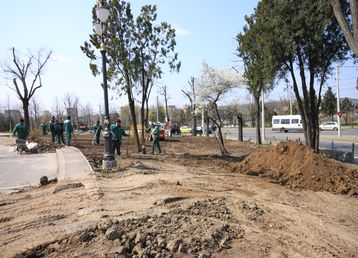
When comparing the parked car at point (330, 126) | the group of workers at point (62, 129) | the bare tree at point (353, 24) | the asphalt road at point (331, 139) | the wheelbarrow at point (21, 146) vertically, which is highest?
the bare tree at point (353, 24)

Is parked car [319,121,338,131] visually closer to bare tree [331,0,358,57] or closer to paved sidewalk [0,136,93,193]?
bare tree [331,0,358,57]

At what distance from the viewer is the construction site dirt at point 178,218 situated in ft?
15.6

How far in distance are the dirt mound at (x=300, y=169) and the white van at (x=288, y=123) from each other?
46980 mm

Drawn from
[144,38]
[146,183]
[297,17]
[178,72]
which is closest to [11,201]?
[146,183]

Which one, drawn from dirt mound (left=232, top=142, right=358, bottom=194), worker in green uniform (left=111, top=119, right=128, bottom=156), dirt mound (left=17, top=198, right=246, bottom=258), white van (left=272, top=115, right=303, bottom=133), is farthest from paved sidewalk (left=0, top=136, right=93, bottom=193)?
white van (left=272, top=115, right=303, bottom=133)

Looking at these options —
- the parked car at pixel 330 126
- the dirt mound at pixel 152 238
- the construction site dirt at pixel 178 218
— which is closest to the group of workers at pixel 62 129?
the construction site dirt at pixel 178 218

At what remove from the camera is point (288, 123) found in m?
60.0

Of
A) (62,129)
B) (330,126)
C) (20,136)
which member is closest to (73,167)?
(20,136)

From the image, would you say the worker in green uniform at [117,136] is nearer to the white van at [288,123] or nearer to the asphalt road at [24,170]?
the asphalt road at [24,170]

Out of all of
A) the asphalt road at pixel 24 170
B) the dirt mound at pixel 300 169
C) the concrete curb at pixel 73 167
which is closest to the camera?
the concrete curb at pixel 73 167

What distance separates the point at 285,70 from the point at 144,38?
8.86 meters

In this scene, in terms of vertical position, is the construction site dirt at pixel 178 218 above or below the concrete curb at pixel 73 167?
below

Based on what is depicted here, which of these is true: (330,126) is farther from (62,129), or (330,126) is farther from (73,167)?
(73,167)

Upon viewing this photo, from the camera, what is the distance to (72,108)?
7644 centimetres
